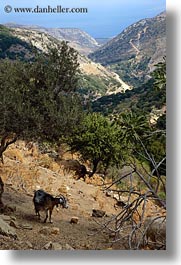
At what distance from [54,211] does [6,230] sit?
0.96 metres

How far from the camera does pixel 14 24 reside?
4.36 meters

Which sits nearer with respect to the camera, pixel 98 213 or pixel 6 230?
pixel 6 230

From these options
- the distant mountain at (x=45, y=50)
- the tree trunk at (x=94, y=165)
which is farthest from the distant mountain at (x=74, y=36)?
the tree trunk at (x=94, y=165)

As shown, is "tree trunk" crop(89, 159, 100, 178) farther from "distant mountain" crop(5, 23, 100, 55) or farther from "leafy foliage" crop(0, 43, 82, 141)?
"distant mountain" crop(5, 23, 100, 55)

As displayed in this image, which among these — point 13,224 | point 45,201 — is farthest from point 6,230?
point 45,201

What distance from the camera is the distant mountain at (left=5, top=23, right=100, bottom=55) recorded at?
14.5ft

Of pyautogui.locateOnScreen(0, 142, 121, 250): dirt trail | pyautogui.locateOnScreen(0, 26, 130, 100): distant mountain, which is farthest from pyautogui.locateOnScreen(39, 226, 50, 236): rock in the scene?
pyautogui.locateOnScreen(0, 26, 130, 100): distant mountain

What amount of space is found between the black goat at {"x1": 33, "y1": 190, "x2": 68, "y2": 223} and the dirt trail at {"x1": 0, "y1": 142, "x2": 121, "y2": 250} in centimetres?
8

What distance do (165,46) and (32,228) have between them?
1.92 metres

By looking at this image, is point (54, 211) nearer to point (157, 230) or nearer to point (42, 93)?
point (42, 93)

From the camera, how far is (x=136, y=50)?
16.3 ft

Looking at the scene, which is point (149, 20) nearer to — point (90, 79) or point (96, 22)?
point (96, 22)

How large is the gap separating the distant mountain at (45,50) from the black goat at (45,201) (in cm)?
97

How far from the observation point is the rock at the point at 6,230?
4.40 metres
